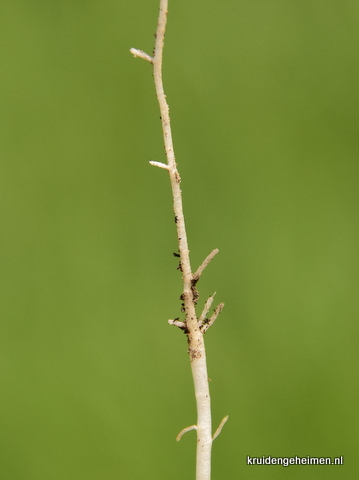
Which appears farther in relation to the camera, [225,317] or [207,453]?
[225,317]

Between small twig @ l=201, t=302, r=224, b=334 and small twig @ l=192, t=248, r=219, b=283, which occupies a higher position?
small twig @ l=192, t=248, r=219, b=283

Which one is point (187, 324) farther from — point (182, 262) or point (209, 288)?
point (209, 288)

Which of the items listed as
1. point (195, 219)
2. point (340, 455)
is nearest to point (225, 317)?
point (195, 219)

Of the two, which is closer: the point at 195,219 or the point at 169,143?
the point at 169,143

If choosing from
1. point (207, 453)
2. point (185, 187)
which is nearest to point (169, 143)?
point (207, 453)

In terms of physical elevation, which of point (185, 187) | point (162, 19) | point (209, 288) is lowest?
point (162, 19)

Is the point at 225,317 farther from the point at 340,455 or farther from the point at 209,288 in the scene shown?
the point at 340,455

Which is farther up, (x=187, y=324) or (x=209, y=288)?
(x=209, y=288)

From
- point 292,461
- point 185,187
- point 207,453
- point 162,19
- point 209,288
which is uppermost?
point 185,187

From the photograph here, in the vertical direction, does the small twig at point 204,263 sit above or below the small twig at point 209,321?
above
